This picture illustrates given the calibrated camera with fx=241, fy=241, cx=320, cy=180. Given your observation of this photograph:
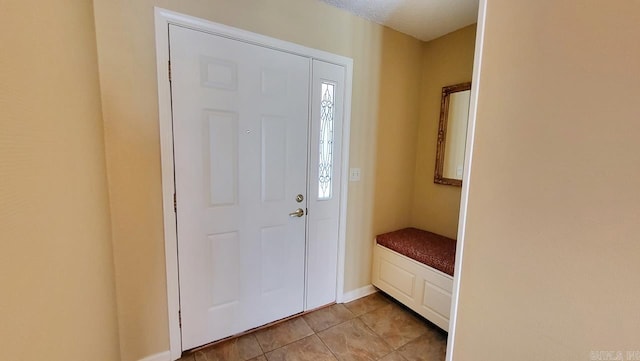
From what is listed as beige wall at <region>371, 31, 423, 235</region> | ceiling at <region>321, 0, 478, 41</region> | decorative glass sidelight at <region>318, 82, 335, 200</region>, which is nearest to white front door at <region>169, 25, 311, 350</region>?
decorative glass sidelight at <region>318, 82, 335, 200</region>

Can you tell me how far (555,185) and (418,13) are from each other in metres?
1.74

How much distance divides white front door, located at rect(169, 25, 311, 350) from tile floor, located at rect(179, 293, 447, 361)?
0.12 metres

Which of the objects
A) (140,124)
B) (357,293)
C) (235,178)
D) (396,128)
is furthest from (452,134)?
(140,124)

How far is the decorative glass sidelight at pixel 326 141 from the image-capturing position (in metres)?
1.90

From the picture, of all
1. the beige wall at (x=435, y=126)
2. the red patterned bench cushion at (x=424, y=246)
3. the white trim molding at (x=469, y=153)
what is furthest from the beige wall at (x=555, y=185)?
the beige wall at (x=435, y=126)

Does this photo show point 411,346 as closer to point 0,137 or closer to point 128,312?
point 128,312

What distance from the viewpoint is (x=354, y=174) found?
83.6 inches

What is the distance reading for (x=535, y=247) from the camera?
80cm

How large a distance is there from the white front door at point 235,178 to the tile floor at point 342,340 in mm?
118

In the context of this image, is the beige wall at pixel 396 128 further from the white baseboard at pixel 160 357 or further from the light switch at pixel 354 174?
the white baseboard at pixel 160 357

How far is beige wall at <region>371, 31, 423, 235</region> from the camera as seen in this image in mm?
2195

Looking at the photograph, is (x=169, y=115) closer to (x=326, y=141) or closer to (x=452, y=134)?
(x=326, y=141)

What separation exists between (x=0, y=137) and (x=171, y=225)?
1151mm

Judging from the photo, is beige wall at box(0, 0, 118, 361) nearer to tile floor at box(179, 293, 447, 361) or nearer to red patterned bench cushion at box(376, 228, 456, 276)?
tile floor at box(179, 293, 447, 361)
